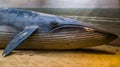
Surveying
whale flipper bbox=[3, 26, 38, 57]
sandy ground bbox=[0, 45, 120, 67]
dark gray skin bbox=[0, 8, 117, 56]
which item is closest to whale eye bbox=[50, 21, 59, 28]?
dark gray skin bbox=[0, 8, 117, 56]

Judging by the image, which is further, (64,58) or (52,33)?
(52,33)

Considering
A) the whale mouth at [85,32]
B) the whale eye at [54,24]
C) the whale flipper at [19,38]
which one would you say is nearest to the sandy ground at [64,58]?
the whale flipper at [19,38]

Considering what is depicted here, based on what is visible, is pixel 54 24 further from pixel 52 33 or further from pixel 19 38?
pixel 19 38

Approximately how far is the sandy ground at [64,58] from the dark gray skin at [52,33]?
10 centimetres

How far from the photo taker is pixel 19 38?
9.71 feet

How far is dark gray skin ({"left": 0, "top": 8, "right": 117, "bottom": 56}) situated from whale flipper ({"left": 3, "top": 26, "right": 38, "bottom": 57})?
2 centimetres

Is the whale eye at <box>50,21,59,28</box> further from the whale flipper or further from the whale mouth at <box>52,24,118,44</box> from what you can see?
the whale flipper

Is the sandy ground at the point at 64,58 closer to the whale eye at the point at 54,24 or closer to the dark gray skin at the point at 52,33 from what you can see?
the dark gray skin at the point at 52,33

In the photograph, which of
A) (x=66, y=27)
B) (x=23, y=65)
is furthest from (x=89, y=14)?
(x=23, y=65)

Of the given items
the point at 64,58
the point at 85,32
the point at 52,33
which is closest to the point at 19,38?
the point at 52,33

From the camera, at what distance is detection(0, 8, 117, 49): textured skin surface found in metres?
3.01

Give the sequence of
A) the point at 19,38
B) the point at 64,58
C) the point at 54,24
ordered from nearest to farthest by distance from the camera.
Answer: the point at 64,58 → the point at 19,38 → the point at 54,24

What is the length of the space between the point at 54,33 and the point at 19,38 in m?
0.37

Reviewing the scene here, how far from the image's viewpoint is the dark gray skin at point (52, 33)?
9.89ft
